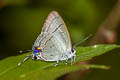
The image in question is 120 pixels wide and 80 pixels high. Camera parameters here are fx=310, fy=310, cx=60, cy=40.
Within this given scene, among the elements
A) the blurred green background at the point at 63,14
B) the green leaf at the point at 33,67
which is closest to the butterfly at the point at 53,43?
the green leaf at the point at 33,67

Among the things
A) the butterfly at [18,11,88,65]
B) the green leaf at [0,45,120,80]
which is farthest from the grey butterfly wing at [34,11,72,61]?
the green leaf at [0,45,120,80]

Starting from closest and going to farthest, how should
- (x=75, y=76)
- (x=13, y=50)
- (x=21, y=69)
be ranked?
(x=21, y=69)
(x=75, y=76)
(x=13, y=50)

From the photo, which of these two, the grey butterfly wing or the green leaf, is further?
the grey butterfly wing

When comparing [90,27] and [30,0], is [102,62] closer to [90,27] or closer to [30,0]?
[90,27]

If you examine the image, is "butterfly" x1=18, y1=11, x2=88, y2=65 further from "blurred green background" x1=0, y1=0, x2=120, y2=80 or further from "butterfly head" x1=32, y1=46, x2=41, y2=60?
"blurred green background" x1=0, y1=0, x2=120, y2=80

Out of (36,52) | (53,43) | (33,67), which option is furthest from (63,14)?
(33,67)

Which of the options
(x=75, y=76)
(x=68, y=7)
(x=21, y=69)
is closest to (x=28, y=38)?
(x=68, y=7)
